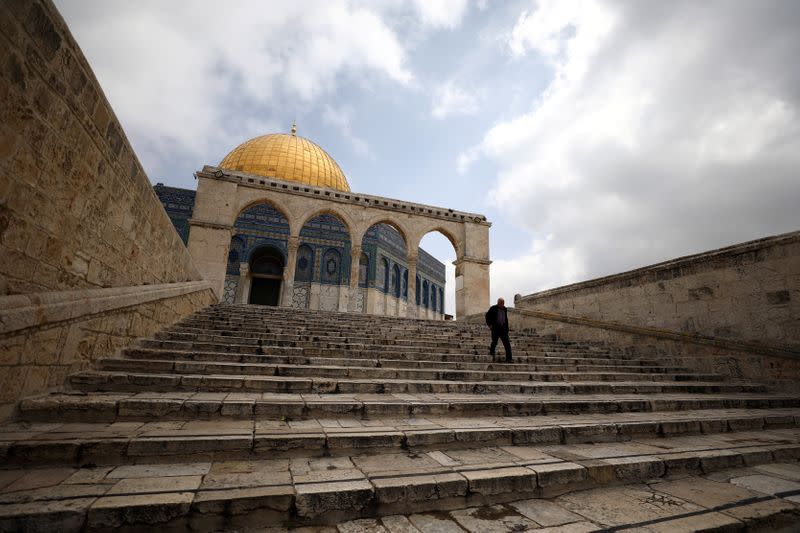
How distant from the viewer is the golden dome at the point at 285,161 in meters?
20.9

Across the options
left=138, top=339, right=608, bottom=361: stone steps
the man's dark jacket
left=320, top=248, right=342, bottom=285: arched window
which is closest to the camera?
left=138, top=339, right=608, bottom=361: stone steps

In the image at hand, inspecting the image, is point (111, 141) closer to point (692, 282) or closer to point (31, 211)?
point (31, 211)

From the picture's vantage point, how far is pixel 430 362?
17.8 ft

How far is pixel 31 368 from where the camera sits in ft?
9.18

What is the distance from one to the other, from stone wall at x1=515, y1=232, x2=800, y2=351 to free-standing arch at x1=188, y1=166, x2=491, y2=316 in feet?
20.8

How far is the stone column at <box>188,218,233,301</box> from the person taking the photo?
487 inches

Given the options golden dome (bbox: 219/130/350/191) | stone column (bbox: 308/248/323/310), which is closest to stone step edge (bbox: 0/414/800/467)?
golden dome (bbox: 219/130/350/191)

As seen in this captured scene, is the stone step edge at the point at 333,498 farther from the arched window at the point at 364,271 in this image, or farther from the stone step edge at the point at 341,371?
the arched window at the point at 364,271

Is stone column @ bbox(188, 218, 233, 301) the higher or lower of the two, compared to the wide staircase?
higher

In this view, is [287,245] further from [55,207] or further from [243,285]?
[55,207]

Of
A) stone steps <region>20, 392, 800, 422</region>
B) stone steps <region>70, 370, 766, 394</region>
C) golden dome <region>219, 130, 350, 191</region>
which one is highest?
golden dome <region>219, 130, 350, 191</region>

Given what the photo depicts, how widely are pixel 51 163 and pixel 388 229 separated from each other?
75.6 ft

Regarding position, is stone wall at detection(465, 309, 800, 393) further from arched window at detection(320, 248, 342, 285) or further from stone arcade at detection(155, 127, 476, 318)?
arched window at detection(320, 248, 342, 285)

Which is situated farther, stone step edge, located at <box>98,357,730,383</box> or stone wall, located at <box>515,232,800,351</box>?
stone wall, located at <box>515,232,800,351</box>
